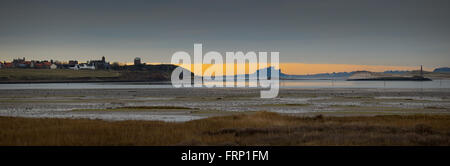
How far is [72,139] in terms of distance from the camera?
64.0ft

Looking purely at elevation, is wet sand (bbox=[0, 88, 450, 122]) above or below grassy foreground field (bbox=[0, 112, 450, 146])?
below

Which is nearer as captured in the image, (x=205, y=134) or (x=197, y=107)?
(x=205, y=134)

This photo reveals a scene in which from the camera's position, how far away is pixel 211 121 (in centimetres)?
2750

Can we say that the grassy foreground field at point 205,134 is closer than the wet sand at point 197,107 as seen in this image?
Yes

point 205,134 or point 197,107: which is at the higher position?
point 205,134

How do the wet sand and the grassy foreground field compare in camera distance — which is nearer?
the grassy foreground field

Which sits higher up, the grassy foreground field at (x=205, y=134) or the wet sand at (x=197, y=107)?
the grassy foreground field at (x=205, y=134)
